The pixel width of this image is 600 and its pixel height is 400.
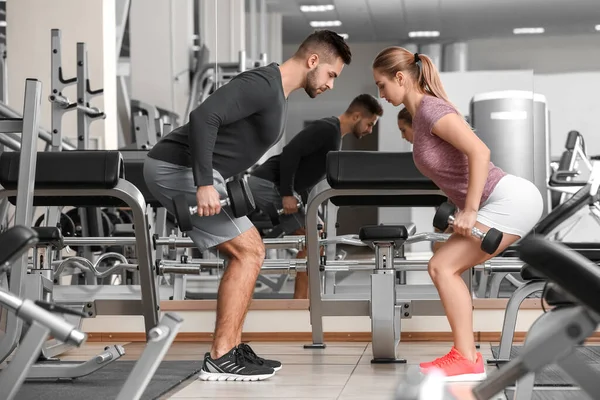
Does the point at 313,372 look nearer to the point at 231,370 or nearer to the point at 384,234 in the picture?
the point at 231,370

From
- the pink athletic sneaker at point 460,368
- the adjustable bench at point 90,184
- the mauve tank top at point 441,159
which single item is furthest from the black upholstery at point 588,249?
the adjustable bench at point 90,184

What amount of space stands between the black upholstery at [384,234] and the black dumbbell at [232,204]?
58 cm

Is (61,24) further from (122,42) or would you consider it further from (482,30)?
(482,30)

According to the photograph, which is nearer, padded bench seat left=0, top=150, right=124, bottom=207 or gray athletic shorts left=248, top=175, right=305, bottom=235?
padded bench seat left=0, top=150, right=124, bottom=207

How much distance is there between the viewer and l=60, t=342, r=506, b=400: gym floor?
2.85 metres

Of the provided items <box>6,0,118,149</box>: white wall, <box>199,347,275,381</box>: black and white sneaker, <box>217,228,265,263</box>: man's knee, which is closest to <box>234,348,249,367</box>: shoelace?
<box>199,347,275,381</box>: black and white sneaker

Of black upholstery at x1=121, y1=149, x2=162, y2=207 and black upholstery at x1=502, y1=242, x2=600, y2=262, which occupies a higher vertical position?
black upholstery at x1=121, y1=149, x2=162, y2=207

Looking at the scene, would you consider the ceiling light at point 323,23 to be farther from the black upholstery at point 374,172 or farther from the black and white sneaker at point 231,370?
the black and white sneaker at point 231,370

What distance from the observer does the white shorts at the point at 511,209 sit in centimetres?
299

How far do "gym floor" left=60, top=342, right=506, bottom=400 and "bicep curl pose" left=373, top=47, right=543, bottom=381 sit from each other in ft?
0.67

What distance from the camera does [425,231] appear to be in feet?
15.2

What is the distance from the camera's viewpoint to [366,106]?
183 inches

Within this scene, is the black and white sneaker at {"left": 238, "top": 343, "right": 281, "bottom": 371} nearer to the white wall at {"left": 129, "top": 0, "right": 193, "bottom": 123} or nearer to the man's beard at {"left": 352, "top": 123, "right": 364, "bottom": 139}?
the man's beard at {"left": 352, "top": 123, "right": 364, "bottom": 139}

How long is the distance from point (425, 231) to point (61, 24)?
3.32 meters
